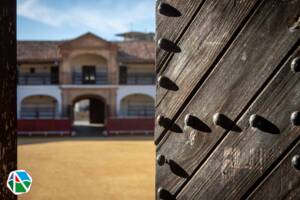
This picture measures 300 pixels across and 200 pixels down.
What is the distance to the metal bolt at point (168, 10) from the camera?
101 cm

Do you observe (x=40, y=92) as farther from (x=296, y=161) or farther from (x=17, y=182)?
(x=296, y=161)

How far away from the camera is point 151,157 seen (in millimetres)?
13211

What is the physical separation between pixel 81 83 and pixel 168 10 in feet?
75.5

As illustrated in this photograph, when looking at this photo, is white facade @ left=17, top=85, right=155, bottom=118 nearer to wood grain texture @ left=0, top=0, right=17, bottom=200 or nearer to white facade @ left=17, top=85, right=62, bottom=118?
white facade @ left=17, top=85, right=62, bottom=118

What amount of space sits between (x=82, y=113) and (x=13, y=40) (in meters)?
44.4

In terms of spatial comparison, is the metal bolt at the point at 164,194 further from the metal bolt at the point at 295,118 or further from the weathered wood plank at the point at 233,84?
the metal bolt at the point at 295,118

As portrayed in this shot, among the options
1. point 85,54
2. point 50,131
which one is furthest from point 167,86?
point 85,54

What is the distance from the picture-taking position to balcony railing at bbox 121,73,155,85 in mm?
24406

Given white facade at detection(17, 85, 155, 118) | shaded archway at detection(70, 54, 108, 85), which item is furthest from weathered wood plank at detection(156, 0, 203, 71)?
shaded archway at detection(70, 54, 108, 85)

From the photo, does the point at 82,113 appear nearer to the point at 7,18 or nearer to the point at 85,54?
the point at 85,54

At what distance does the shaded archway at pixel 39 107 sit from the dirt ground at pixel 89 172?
27.5ft

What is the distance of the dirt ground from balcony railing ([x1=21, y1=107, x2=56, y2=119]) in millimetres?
8322

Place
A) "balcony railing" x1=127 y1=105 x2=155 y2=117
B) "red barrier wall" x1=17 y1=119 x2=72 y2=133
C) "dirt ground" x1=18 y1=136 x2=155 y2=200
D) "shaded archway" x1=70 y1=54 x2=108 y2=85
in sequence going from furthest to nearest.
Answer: "balcony railing" x1=127 y1=105 x2=155 y2=117
"shaded archway" x1=70 y1=54 x2=108 y2=85
"red barrier wall" x1=17 y1=119 x2=72 y2=133
"dirt ground" x1=18 y1=136 x2=155 y2=200

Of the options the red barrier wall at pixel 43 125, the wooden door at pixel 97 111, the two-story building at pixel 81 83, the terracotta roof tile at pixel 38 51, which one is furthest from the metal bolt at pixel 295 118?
the wooden door at pixel 97 111
